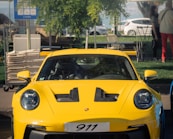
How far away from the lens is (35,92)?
18.3ft

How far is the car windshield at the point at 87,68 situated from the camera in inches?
253

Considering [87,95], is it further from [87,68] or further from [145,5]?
[145,5]

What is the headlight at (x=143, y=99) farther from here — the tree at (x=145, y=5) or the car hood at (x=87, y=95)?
the tree at (x=145, y=5)

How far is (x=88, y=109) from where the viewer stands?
5.24 m

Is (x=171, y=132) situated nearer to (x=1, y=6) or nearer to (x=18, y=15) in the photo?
(x=18, y=15)

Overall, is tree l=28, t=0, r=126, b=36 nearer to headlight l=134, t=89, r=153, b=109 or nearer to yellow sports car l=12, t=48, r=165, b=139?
yellow sports car l=12, t=48, r=165, b=139

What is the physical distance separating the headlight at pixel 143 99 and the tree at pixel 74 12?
4731 mm

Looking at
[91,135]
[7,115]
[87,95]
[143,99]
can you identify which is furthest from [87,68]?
[7,115]

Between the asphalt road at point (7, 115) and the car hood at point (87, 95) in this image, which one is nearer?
the car hood at point (87, 95)

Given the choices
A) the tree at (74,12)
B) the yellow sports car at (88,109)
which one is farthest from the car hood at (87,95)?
the tree at (74,12)

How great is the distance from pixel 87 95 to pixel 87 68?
1315mm

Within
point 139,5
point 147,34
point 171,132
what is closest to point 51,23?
point 171,132

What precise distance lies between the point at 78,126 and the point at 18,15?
22.9 feet

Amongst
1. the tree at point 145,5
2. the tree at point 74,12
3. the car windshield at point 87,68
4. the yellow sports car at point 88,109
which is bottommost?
the yellow sports car at point 88,109
